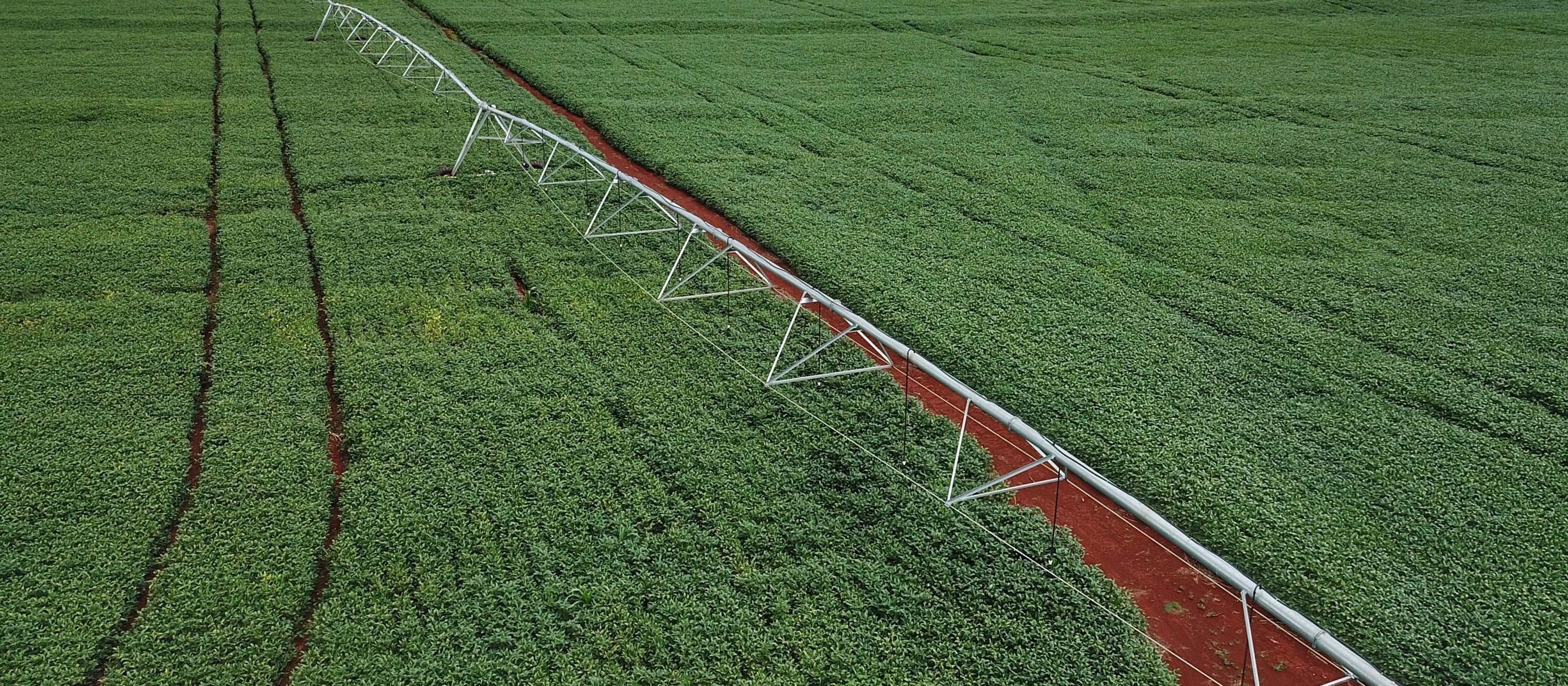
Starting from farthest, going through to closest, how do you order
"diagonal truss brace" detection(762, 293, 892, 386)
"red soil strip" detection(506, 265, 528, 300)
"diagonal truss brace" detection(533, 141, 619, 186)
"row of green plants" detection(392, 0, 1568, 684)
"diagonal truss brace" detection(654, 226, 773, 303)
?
1. "diagonal truss brace" detection(533, 141, 619, 186)
2. "red soil strip" detection(506, 265, 528, 300)
3. "diagonal truss brace" detection(654, 226, 773, 303)
4. "diagonal truss brace" detection(762, 293, 892, 386)
5. "row of green plants" detection(392, 0, 1568, 684)

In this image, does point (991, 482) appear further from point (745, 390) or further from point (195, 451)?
point (195, 451)

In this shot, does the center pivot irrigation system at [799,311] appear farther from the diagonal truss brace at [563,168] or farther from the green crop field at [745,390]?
the green crop field at [745,390]

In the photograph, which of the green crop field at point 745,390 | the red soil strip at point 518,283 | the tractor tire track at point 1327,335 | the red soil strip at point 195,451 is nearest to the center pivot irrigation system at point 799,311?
the green crop field at point 745,390

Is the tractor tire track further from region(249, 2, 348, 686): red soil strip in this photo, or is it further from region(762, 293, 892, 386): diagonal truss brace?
region(249, 2, 348, 686): red soil strip

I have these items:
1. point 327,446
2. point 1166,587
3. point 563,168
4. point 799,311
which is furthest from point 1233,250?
point 327,446

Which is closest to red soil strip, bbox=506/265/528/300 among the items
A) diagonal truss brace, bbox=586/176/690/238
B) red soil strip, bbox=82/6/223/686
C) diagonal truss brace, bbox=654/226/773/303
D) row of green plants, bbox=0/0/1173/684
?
row of green plants, bbox=0/0/1173/684
